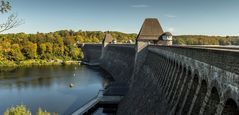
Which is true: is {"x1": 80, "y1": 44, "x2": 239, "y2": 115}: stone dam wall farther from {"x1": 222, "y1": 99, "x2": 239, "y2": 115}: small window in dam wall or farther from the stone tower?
A: the stone tower

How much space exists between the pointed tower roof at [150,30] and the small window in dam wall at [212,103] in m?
37.4

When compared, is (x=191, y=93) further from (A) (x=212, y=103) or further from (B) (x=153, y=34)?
(B) (x=153, y=34)

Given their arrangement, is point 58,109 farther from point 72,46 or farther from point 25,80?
point 72,46

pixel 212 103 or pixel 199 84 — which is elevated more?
pixel 199 84

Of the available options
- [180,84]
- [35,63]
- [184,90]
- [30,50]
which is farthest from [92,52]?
[184,90]

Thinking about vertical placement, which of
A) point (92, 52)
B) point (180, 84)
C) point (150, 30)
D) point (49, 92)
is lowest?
point (49, 92)

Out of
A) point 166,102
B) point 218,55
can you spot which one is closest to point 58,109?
point 166,102

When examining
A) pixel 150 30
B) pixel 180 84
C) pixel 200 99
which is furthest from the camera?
pixel 150 30

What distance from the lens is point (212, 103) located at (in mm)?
11883

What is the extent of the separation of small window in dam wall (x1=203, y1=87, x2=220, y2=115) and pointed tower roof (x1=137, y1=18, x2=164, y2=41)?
37.4 meters

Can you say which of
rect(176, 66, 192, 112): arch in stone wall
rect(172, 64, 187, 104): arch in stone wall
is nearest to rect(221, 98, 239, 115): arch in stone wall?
rect(176, 66, 192, 112): arch in stone wall

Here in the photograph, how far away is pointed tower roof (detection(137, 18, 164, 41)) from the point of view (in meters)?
49.8

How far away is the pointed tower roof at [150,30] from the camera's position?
49.8 meters

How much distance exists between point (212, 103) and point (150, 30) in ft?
128
